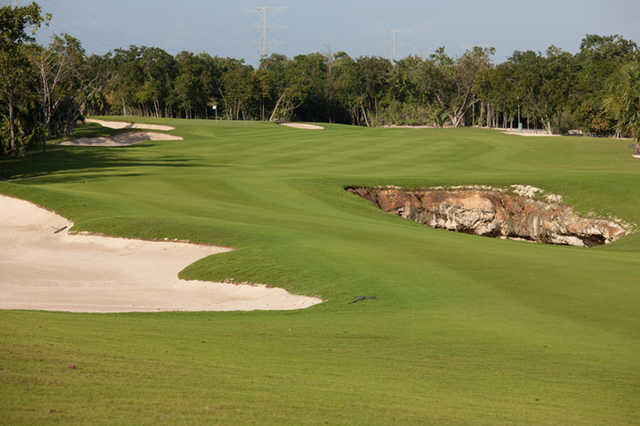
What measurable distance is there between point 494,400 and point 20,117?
174 feet

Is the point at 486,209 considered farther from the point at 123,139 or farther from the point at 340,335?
the point at 123,139

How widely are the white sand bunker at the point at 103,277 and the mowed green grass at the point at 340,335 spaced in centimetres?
63

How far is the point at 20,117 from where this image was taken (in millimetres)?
52750

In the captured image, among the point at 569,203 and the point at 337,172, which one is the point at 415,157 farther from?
the point at 569,203

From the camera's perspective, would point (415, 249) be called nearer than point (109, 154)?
Yes

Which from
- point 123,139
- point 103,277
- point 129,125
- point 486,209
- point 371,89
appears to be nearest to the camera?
point 103,277

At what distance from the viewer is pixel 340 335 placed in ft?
34.8

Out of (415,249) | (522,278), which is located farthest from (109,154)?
(522,278)

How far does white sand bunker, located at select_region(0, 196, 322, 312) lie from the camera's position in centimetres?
1476

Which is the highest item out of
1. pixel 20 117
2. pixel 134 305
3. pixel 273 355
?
pixel 20 117

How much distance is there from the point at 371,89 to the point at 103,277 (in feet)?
380

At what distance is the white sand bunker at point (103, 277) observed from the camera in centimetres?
1476

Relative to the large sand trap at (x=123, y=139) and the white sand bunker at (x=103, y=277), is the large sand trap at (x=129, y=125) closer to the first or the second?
the large sand trap at (x=123, y=139)

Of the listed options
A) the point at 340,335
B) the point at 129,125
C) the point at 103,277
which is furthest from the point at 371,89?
the point at 340,335
